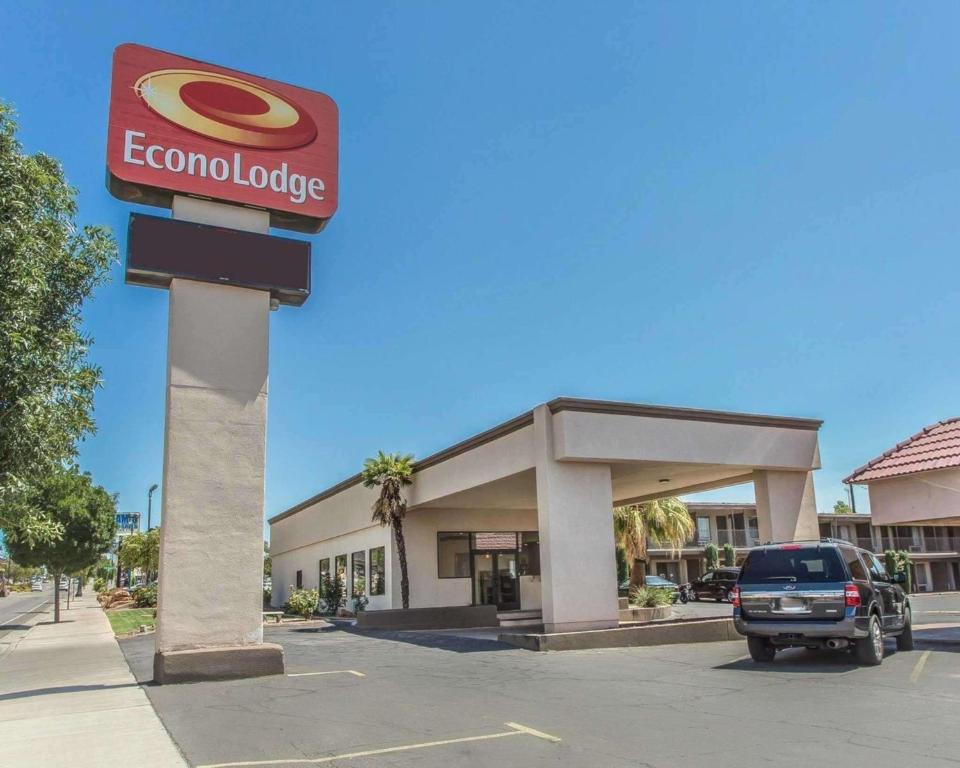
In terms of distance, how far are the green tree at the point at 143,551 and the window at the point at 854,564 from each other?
168 feet

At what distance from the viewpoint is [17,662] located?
60.6 feet

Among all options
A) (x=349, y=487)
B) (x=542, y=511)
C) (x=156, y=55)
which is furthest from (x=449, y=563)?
(x=156, y=55)

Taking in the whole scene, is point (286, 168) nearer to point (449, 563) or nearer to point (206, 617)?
point (206, 617)

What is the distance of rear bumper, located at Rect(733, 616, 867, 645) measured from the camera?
1211cm

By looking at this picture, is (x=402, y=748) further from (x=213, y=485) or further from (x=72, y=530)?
(x=72, y=530)

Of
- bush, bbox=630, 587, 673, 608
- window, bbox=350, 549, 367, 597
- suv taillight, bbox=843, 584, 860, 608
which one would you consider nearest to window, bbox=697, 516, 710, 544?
window, bbox=350, 549, 367, 597

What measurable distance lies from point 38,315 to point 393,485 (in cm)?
1599

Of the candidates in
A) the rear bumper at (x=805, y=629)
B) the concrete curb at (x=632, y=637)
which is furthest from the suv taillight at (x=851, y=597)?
the concrete curb at (x=632, y=637)

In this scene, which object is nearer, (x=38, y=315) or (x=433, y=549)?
(x=38, y=315)

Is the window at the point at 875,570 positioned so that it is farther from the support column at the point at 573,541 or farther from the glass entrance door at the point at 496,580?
the glass entrance door at the point at 496,580

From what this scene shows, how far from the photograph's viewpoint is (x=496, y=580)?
30.0m

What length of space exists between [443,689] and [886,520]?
34.7ft

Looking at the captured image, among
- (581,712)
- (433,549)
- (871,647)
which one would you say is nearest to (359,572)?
(433,549)

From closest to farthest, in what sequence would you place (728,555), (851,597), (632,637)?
(851,597) < (632,637) < (728,555)
